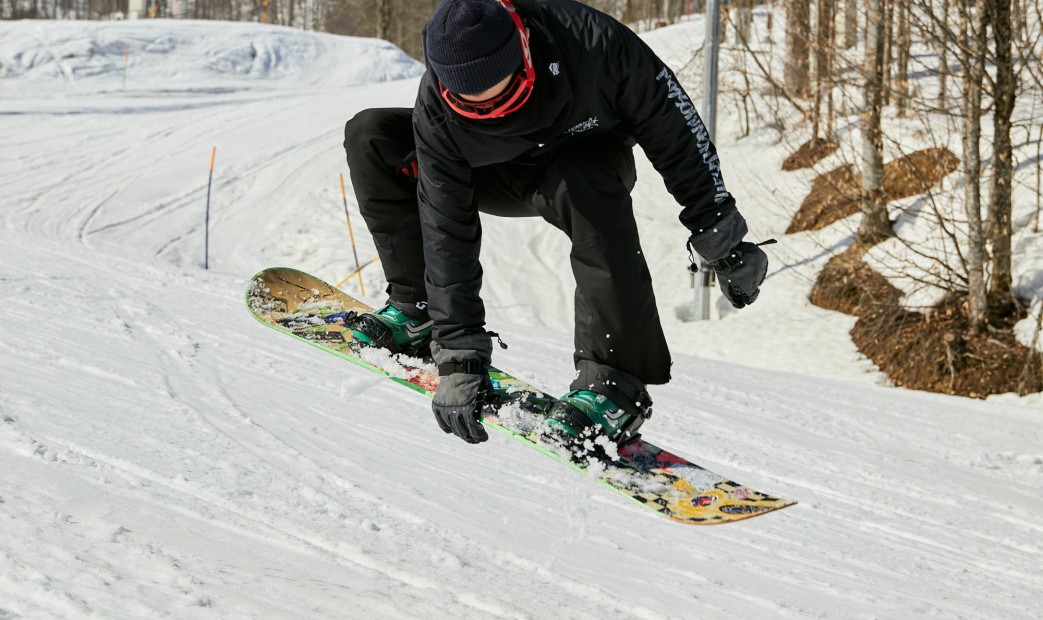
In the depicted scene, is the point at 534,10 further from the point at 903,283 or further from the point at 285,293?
the point at 903,283

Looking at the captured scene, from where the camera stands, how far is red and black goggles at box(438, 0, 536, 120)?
8.16 feet

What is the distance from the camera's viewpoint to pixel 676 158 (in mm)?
2814

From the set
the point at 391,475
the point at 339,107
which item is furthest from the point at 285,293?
the point at 339,107

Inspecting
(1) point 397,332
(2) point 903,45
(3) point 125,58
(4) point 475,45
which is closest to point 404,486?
(1) point 397,332

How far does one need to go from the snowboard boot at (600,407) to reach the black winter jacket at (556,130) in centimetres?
41

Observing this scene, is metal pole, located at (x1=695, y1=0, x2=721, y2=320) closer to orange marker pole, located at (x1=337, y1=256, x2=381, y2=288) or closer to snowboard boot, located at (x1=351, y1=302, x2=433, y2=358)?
orange marker pole, located at (x1=337, y1=256, x2=381, y2=288)

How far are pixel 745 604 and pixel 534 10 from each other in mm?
2097

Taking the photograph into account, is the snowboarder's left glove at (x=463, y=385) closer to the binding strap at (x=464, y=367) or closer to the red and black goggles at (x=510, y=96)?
the binding strap at (x=464, y=367)

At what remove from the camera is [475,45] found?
2.42m

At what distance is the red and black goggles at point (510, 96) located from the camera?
2488mm

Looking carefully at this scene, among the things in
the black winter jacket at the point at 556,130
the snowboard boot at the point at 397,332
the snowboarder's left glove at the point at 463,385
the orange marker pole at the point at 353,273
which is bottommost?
the orange marker pole at the point at 353,273

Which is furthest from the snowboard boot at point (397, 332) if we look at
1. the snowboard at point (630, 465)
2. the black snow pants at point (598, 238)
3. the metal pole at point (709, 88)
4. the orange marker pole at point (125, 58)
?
the orange marker pole at point (125, 58)

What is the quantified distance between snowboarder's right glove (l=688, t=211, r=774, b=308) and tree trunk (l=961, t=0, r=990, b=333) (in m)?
6.41

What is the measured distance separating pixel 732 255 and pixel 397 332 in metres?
1.51
